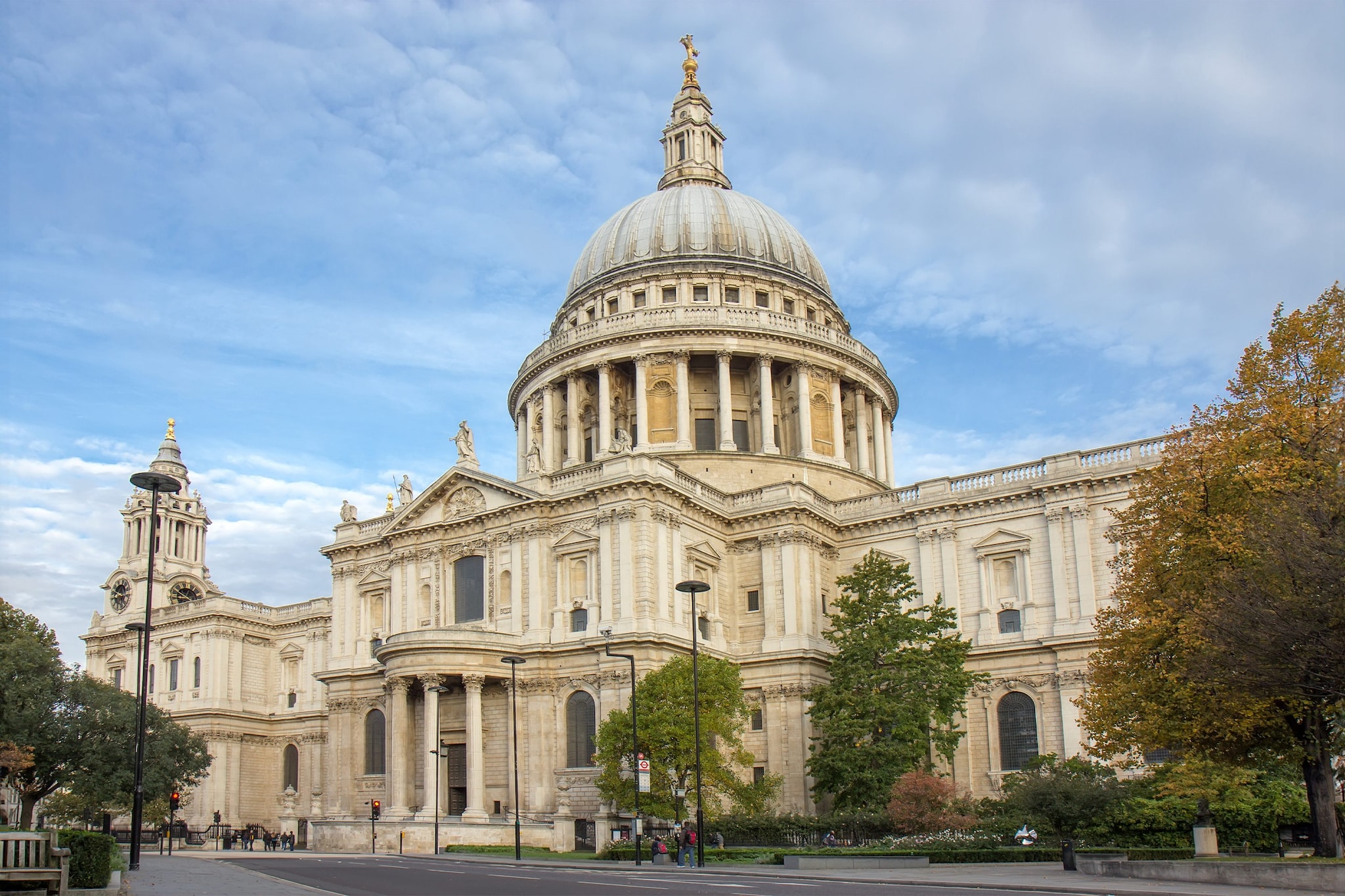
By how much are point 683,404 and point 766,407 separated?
15.4 feet

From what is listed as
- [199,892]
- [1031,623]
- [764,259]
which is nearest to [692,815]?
[1031,623]

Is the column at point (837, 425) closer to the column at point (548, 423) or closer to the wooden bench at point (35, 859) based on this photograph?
the column at point (548, 423)

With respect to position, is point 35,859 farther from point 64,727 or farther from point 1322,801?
point 64,727

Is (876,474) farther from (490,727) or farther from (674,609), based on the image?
(490,727)

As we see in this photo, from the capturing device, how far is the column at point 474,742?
173ft

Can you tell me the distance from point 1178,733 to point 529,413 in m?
53.4

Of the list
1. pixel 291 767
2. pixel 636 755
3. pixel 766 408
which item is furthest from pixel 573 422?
pixel 636 755

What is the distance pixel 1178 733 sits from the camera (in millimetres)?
30062

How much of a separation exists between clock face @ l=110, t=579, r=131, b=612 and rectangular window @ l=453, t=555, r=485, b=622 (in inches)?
1534

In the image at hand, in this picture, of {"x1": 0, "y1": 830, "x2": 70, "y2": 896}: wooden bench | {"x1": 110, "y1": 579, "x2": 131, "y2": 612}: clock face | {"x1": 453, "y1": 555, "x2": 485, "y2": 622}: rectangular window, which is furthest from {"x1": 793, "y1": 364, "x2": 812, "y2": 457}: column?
{"x1": 0, "y1": 830, "x2": 70, "y2": 896}: wooden bench

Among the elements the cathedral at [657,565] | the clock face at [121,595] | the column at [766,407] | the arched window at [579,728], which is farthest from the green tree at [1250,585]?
the clock face at [121,595]

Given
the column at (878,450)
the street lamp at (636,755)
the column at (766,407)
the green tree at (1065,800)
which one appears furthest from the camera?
the column at (878,450)

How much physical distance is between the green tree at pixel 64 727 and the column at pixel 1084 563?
4184 centimetres

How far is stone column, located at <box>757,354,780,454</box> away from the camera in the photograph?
69312 mm
